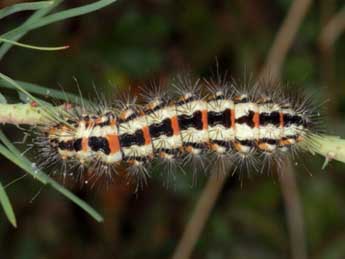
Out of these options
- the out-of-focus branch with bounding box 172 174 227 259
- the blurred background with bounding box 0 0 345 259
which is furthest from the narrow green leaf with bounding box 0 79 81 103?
the out-of-focus branch with bounding box 172 174 227 259

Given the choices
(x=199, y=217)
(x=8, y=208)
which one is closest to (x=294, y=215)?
(x=199, y=217)

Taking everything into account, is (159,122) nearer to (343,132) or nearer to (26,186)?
(26,186)

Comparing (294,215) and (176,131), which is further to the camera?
(294,215)

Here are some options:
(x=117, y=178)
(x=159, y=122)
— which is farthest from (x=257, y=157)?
(x=117, y=178)

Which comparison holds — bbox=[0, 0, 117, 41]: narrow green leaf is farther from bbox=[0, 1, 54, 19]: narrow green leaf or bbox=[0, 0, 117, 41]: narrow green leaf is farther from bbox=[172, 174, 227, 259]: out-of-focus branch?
bbox=[172, 174, 227, 259]: out-of-focus branch

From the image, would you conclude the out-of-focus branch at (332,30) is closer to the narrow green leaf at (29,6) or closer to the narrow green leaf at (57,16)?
the narrow green leaf at (57,16)

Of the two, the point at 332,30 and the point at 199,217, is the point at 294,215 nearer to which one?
the point at 199,217
